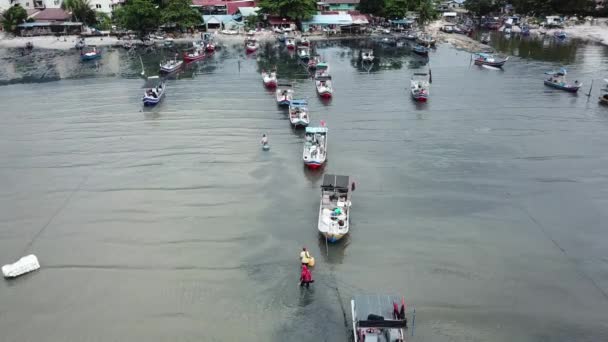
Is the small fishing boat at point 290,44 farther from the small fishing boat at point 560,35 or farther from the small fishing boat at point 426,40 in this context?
the small fishing boat at point 560,35

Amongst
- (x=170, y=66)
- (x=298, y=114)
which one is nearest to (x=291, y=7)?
(x=170, y=66)

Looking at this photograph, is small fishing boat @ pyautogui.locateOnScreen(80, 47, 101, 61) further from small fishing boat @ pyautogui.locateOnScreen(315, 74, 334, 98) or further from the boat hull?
the boat hull

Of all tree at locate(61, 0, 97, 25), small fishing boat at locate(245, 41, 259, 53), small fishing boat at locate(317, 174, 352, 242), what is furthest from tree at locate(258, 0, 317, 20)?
small fishing boat at locate(317, 174, 352, 242)

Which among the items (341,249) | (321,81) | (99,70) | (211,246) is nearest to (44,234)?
(211,246)

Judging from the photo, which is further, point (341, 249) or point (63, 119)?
point (63, 119)

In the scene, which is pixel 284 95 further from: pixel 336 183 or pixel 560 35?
pixel 560 35

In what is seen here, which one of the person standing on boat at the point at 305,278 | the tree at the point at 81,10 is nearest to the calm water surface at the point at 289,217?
the person standing on boat at the point at 305,278

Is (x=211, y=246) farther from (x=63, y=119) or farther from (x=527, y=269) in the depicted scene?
(x=63, y=119)
